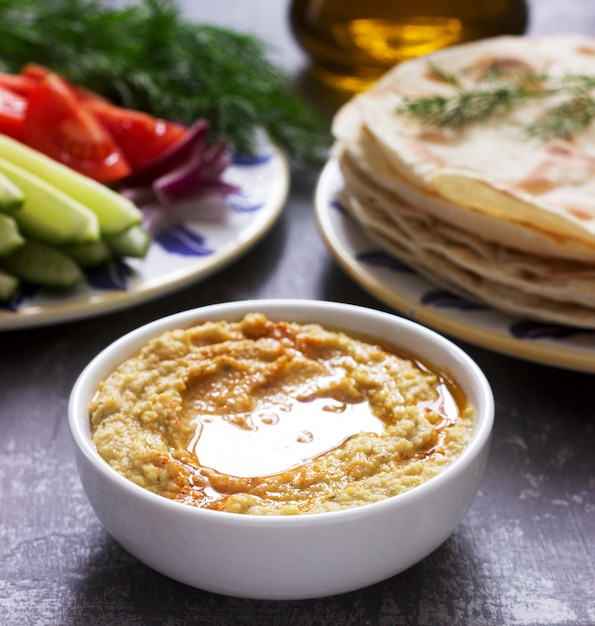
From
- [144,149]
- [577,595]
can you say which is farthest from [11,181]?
[577,595]

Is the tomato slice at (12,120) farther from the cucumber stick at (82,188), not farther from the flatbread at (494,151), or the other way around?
the flatbread at (494,151)

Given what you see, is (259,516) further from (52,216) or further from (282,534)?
(52,216)

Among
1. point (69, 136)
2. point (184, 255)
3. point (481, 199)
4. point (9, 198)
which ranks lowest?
point (184, 255)

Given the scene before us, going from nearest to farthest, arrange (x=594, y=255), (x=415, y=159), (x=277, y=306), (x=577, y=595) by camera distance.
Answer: (x=577, y=595) < (x=277, y=306) < (x=594, y=255) < (x=415, y=159)

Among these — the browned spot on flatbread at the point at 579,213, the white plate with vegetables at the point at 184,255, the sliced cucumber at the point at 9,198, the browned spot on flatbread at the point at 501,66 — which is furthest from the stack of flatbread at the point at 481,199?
the sliced cucumber at the point at 9,198

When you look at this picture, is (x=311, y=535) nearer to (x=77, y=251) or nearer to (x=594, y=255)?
(x=594, y=255)

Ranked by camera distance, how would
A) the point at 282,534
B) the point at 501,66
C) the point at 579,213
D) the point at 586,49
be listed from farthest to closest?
the point at 586,49 < the point at 501,66 < the point at 579,213 < the point at 282,534

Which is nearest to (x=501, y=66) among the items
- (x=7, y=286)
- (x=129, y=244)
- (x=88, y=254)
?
(x=129, y=244)
